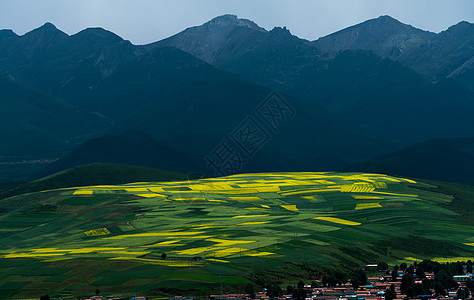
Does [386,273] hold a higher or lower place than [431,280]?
higher

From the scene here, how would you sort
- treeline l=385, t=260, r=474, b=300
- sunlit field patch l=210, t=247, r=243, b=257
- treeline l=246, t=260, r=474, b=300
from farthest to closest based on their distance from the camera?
sunlit field patch l=210, t=247, r=243, b=257 < treeline l=385, t=260, r=474, b=300 < treeline l=246, t=260, r=474, b=300

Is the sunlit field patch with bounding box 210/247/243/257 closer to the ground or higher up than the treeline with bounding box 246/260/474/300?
higher up

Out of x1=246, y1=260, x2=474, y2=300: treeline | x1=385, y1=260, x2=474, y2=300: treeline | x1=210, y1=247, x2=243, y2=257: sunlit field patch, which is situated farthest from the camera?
x1=210, y1=247, x2=243, y2=257: sunlit field patch

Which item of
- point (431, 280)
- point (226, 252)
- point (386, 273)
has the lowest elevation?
point (431, 280)

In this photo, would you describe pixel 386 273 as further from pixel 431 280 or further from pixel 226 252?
pixel 226 252

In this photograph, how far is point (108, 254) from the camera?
193 metres

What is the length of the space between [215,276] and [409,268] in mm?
56724

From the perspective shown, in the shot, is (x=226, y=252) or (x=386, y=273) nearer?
(x=386, y=273)

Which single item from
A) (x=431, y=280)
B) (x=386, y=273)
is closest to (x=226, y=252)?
(x=386, y=273)

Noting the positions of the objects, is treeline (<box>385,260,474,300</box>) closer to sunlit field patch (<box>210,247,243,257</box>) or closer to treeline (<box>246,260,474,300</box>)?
treeline (<box>246,260,474,300</box>)

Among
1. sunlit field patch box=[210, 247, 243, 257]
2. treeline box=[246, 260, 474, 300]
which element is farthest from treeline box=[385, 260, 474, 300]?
sunlit field patch box=[210, 247, 243, 257]

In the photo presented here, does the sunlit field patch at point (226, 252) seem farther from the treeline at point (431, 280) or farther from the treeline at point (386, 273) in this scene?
the treeline at point (431, 280)

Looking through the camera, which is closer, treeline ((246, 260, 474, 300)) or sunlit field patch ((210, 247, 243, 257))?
treeline ((246, 260, 474, 300))

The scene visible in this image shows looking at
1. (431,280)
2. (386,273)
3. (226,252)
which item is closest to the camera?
(431,280)
